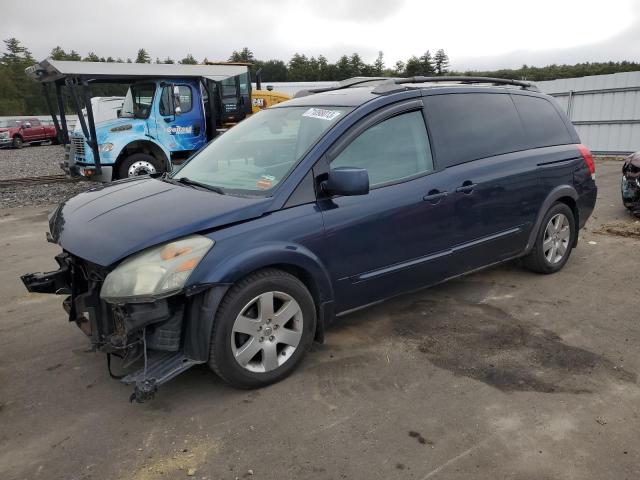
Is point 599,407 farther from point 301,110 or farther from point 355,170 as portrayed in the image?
point 301,110

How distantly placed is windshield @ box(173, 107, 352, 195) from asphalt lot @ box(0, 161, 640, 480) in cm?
127

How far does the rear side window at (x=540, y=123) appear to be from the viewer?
4.73 meters

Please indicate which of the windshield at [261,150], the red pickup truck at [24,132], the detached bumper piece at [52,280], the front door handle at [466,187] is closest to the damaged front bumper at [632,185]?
the front door handle at [466,187]

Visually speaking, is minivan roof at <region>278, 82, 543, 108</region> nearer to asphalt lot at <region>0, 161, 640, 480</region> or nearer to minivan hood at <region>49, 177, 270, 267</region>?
minivan hood at <region>49, 177, 270, 267</region>

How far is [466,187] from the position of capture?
399 centimetres

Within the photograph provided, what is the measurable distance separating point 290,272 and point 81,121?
9309 mm

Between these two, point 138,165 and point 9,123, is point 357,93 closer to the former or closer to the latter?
point 138,165

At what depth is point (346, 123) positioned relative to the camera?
11.4 feet

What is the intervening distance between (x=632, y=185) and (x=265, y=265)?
21.4 ft

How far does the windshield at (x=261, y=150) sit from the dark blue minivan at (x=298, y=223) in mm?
16

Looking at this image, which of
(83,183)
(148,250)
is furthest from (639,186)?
(83,183)

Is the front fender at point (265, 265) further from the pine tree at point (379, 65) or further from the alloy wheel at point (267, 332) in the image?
the pine tree at point (379, 65)

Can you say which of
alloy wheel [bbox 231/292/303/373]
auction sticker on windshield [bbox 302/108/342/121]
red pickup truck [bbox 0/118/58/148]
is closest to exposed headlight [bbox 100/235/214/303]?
alloy wheel [bbox 231/292/303/373]

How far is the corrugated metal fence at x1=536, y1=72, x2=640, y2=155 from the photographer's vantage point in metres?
14.8
